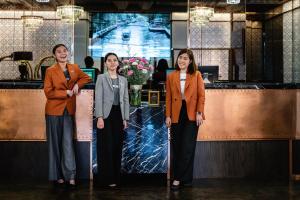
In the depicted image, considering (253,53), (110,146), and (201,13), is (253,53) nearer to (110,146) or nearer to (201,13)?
(201,13)

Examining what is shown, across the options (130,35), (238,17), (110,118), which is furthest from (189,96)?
(130,35)

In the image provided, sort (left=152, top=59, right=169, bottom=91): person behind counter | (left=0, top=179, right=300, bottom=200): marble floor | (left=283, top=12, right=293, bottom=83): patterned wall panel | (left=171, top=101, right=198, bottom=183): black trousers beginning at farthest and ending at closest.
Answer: (left=283, top=12, right=293, bottom=83): patterned wall panel, (left=152, top=59, right=169, bottom=91): person behind counter, (left=171, top=101, right=198, bottom=183): black trousers, (left=0, top=179, right=300, bottom=200): marble floor

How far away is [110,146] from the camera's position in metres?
4.93

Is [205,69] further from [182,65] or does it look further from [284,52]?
[284,52]

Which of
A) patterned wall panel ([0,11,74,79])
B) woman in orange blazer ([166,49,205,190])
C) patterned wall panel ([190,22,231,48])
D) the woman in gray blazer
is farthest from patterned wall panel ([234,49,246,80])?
the woman in gray blazer

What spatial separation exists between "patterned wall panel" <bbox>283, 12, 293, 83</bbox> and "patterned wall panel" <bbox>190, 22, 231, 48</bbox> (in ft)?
5.79

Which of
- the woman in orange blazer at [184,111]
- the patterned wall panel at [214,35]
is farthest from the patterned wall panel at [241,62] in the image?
the woman in orange blazer at [184,111]

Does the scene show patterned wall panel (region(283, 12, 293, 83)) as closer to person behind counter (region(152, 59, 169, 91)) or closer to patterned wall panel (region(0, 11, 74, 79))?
patterned wall panel (region(0, 11, 74, 79))

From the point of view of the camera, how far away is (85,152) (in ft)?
17.9

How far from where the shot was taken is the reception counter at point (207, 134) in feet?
17.9

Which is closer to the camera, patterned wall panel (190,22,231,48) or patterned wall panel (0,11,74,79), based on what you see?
patterned wall panel (0,11,74,79)

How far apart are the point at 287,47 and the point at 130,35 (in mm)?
4496

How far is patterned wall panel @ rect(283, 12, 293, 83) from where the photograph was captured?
1295 cm

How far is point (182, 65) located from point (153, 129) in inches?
36.7
